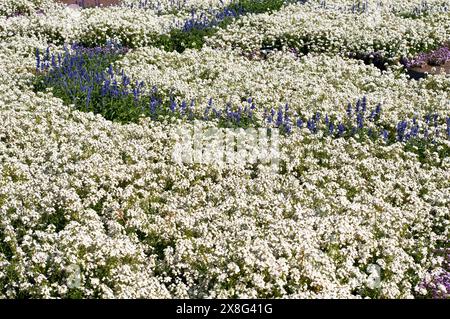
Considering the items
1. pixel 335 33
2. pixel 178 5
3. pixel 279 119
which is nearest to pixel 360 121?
pixel 279 119

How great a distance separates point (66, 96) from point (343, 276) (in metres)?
8.27

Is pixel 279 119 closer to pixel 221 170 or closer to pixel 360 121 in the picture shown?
pixel 360 121

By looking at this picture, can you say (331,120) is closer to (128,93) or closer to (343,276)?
(128,93)

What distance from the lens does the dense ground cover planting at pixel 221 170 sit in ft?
25.3

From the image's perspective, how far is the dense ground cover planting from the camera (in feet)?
25.3

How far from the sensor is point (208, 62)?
16688 mm

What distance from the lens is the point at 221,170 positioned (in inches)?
424

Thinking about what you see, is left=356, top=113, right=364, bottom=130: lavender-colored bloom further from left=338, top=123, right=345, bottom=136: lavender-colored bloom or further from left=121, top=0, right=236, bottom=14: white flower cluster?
left=121, top=0, right=236, bottom=14: white flower cluster

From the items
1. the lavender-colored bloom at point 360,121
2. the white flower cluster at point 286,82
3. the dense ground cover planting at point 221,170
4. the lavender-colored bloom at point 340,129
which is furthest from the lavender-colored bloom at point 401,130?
the lavender-colored bloom at point 340,129

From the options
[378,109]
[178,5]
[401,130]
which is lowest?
[178,5]

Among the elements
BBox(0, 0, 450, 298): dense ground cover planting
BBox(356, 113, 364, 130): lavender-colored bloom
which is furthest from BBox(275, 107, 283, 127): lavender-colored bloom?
BBox(356, 113, 364, 130): lavender-colored bloom

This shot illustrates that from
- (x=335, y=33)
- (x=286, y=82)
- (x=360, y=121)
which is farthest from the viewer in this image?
(x=335, y=33)

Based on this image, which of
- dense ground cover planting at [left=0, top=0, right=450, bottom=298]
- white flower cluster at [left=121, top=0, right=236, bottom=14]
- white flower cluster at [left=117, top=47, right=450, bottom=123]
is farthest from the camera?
white flower cluster at [left=121, top=0, right=236, bottom=14]

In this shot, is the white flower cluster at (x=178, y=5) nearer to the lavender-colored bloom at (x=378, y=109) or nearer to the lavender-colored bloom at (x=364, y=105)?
the lavender-colored bloom at (x=364, y=105)
